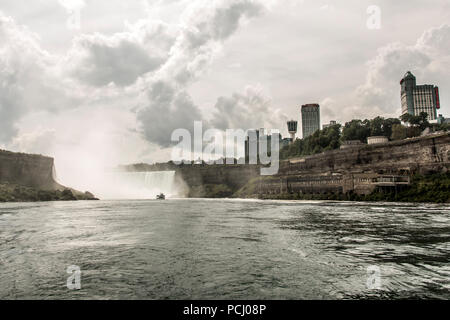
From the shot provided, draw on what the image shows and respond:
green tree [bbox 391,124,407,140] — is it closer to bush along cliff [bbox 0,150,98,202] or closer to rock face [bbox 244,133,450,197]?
rock face [bbox 244,133,450,197]

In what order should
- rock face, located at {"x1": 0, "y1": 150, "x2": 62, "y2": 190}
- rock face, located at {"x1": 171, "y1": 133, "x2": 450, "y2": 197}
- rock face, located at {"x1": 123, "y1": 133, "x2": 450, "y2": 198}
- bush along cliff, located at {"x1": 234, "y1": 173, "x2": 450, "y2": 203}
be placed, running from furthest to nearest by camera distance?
rock face, located at {"x1": 0, "y1": 150, "x2": 62, "y2": 190}, rock face, located at {"x1": 123, "y1": 133, "x2": 450, "y2": 198}, rock face, located at {"x1": 171, "y1": 133, "x2": 450, "y2": 197}, bush along cliff, located at {"x1": 234, "y1": 173, "x2": 450, "y2": 203}

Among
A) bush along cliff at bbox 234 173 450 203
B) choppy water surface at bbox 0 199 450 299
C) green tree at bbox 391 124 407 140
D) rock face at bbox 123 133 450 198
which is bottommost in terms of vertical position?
choppy water surface at bbox 0 199 450 299

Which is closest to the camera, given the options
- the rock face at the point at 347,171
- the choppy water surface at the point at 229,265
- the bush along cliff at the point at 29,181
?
the choppy water surface at the point at 229,265

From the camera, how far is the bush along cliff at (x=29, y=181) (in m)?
97.5

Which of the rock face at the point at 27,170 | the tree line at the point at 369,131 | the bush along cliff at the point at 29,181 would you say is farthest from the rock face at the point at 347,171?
the rock face at the point at 27,170

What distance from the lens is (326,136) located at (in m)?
142

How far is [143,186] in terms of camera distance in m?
138

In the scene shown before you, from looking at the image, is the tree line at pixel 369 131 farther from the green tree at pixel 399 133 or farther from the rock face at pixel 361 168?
the rock face at pixel 361 168

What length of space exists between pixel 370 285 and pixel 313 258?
369 centimetres

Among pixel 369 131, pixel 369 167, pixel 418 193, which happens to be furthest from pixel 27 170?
pixel 369 131

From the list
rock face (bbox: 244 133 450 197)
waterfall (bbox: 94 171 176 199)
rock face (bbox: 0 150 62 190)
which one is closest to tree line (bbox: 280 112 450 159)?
rock face (bbox: 244 133 450 197)

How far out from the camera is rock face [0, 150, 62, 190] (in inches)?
4422

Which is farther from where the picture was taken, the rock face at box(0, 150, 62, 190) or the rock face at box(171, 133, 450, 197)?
the rock face at box(0, 150, 62, 190)
